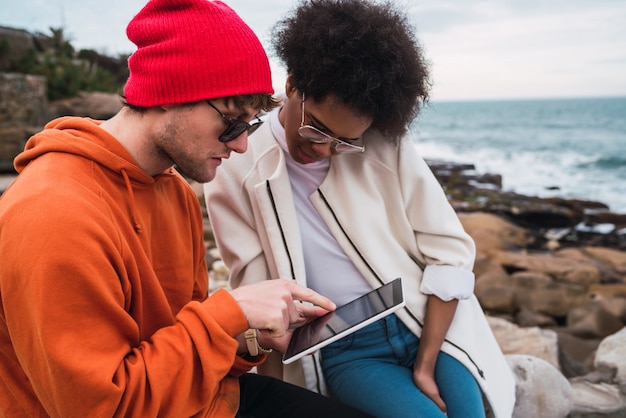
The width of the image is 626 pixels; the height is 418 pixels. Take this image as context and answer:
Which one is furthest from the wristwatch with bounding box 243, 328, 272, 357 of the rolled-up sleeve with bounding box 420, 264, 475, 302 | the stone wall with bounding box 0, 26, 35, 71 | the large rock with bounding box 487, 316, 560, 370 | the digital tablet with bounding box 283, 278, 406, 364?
the stone wall with bounding box 0, 26, 35, 71

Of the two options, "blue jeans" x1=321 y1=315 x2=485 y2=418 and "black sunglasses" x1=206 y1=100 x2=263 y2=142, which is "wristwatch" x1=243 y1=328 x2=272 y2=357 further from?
"black sunglasses" x1=206 y1=100 x2=263 y2=142

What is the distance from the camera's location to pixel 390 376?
2340mm

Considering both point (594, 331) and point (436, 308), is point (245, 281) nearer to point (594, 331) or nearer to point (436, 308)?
point (436, 308)

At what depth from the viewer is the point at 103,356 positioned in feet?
4.81

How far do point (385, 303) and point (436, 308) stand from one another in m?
0.49

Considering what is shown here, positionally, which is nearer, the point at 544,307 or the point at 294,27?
the point at 294,27

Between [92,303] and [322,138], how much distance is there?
119 centimetres

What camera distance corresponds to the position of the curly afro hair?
88.0 inches

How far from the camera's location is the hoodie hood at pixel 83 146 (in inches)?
65.7

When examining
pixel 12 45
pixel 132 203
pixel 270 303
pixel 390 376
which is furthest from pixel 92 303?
pixel 12 45

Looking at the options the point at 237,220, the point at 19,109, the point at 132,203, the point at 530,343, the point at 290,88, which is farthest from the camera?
the point at 19,109

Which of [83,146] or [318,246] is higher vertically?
[83,146]

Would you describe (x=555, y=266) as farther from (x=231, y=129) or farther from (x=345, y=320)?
(x=231, y=129)

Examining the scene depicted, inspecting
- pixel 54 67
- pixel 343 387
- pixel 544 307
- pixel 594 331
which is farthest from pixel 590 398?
pixel 54 67
